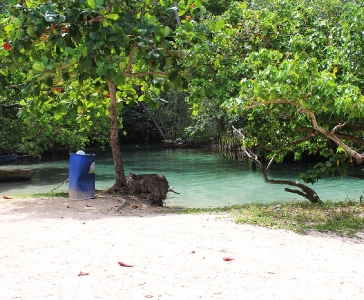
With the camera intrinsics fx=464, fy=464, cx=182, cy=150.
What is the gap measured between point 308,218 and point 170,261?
10.3 ft

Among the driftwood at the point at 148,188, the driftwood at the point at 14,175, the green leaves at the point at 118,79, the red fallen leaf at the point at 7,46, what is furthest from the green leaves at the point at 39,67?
the driftwood at the point at 14,175

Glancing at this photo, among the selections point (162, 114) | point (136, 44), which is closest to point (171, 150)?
point (162, 114)

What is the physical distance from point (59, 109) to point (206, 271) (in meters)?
3.58

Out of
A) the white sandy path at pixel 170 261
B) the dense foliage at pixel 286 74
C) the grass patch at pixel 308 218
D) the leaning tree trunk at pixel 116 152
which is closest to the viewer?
the white sandy path at pixel 170 261

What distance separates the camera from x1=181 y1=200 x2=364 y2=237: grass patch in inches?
252

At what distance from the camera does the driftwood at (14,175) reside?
16.0 m

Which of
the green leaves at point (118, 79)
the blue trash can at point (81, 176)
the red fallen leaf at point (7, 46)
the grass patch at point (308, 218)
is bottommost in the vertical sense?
the grass patch at point (308, 218)

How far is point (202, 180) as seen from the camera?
1736cm

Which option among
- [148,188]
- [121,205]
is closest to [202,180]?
[148,188]

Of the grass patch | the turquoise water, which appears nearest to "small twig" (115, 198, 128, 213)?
the grass patch

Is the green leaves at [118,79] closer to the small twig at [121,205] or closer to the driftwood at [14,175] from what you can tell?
the small twig at [121,205]

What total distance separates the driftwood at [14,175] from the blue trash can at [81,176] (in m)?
8.23

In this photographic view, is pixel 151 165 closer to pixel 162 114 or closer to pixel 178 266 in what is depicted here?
pixel 162 114

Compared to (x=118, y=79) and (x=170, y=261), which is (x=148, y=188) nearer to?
(x=118, y=79)
